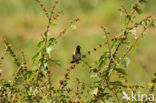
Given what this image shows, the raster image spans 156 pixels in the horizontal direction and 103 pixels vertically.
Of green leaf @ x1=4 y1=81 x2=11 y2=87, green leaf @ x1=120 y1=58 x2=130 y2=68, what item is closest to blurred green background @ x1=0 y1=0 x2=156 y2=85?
green leaf @ x1=4 y1=81 x2=11 y2=87

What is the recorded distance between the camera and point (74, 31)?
773cm

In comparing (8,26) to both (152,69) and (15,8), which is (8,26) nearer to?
(15,8)

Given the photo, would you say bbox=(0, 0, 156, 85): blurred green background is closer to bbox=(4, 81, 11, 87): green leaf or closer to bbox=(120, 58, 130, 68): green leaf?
bbox=(4, 81, 11, 87): green leaf

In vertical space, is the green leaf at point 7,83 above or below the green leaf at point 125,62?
below

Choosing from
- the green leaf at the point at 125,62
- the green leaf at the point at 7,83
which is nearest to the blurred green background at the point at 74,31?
the green leaf at the point at 7,83

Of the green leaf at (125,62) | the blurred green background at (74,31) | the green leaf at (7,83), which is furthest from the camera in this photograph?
the blurred green background at (74,31)

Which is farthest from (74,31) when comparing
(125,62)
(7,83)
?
(125,62)

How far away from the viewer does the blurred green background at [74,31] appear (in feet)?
19.6

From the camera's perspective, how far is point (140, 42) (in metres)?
6.60

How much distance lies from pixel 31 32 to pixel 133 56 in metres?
2.73

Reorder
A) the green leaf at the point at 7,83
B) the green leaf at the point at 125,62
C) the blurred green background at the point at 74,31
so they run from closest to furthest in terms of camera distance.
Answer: the green leaf at the point at 125,62, the green leaf at the point at 7,83, the blurred green background at the point at 74,31

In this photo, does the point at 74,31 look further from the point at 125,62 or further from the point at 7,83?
the point at 125,62

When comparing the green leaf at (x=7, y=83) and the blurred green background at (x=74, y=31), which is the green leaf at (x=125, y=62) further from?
the blurred green background at (x=74, y=31)

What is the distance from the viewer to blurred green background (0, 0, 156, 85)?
597 cm
